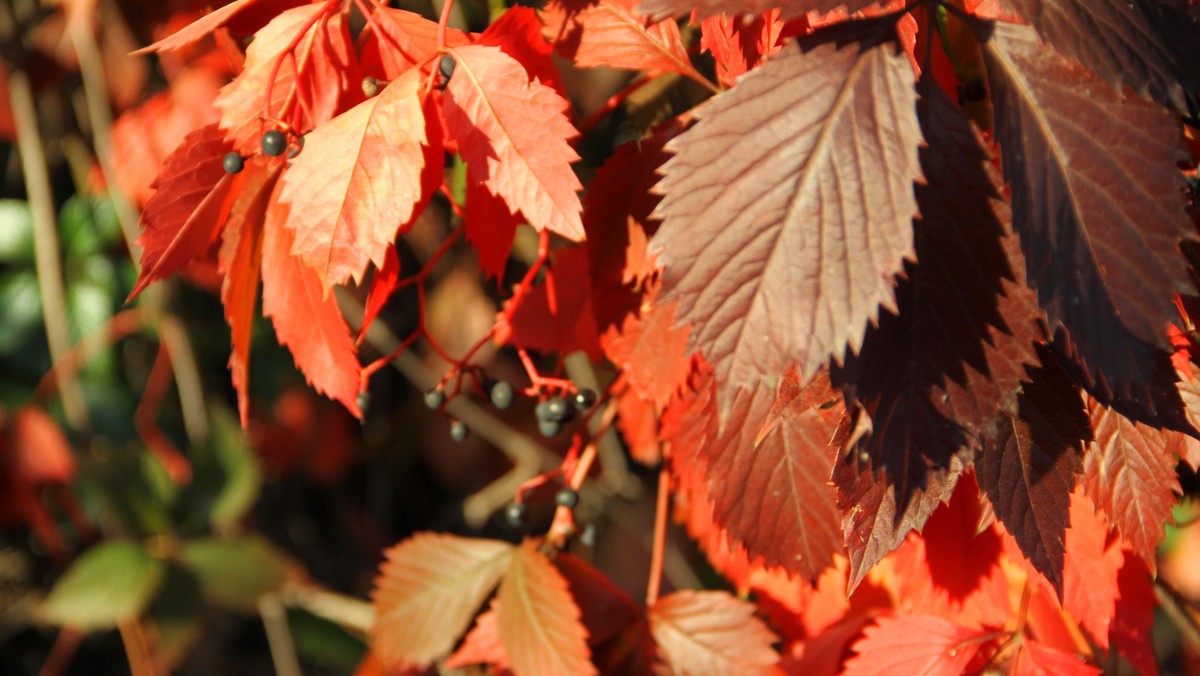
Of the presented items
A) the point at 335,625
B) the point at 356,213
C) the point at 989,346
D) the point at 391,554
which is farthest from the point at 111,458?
the point at 989,346

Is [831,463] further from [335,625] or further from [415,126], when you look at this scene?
[335,625]

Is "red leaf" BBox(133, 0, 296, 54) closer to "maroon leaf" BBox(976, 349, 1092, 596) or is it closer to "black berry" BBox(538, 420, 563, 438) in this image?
"black berry" BBox(538, 420, 563, 438)

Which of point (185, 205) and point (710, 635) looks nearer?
point (185, 205)

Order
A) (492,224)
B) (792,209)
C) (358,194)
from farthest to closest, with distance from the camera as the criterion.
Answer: (492,224) < (358,194) < (792,209)

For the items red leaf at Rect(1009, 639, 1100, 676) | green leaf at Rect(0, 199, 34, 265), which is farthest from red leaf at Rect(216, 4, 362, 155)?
green leaf at Rect(0, 199, 34, 265)

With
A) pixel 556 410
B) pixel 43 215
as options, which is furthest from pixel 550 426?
pixel 43 215

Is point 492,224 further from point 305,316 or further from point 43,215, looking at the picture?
point 43,215
